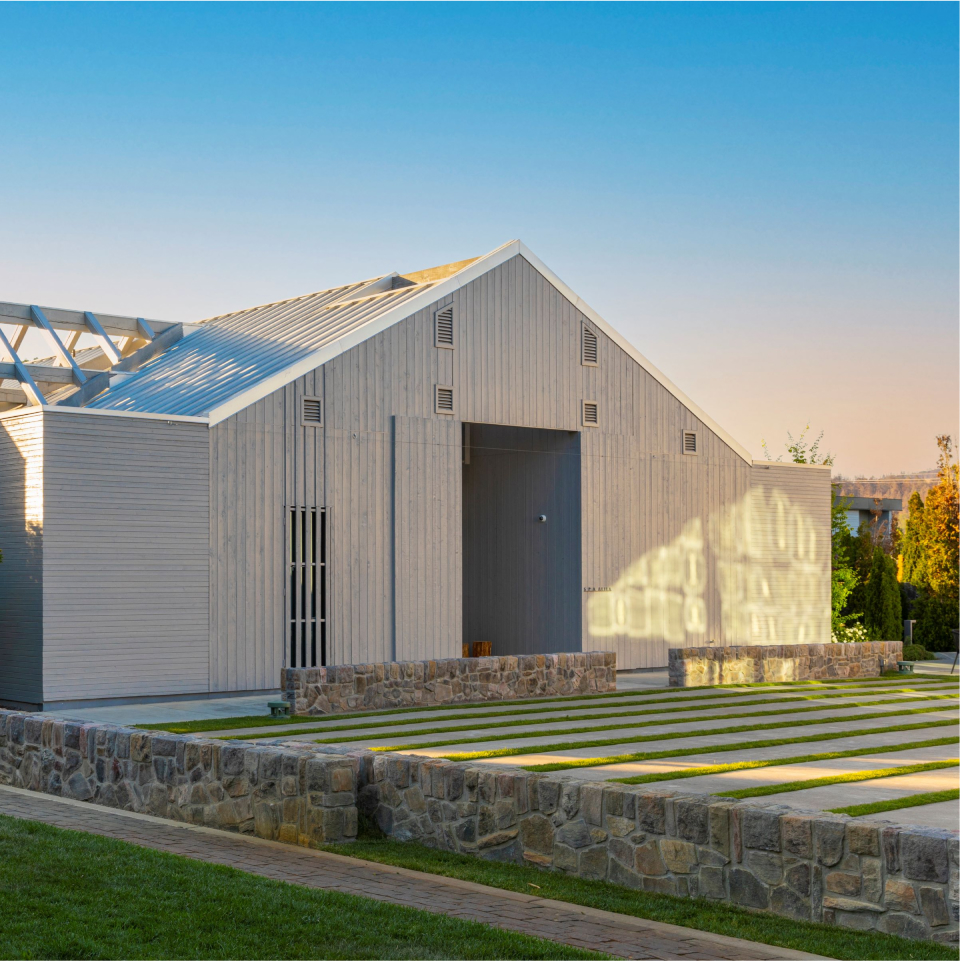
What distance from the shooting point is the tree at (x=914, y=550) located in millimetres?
36438

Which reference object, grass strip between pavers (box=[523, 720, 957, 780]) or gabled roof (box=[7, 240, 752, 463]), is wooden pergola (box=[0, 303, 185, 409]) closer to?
gabled roof (box=[7, 240, 752, 463])

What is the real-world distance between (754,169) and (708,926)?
11.0m

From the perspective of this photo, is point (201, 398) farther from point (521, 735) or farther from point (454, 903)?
point (454, 903)

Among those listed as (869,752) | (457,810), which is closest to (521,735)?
(869,752)

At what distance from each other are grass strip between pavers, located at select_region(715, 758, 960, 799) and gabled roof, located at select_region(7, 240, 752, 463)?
38.8ft

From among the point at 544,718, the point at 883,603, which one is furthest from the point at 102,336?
the point at 883,603

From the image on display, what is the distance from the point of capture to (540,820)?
26.9 feet

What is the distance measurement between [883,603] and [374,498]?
58.3 feet

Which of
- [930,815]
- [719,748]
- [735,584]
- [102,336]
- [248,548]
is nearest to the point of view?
[930,815]

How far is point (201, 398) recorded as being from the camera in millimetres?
21312

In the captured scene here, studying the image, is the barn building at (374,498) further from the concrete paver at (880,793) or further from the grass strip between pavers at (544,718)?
the concrete paver at (880,793)

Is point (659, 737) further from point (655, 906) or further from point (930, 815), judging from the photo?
point (655, 906)

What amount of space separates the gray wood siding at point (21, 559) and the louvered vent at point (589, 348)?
1155cm

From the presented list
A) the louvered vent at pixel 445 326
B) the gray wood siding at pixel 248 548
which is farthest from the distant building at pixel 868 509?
the gray wood siding at pixel 248 548
